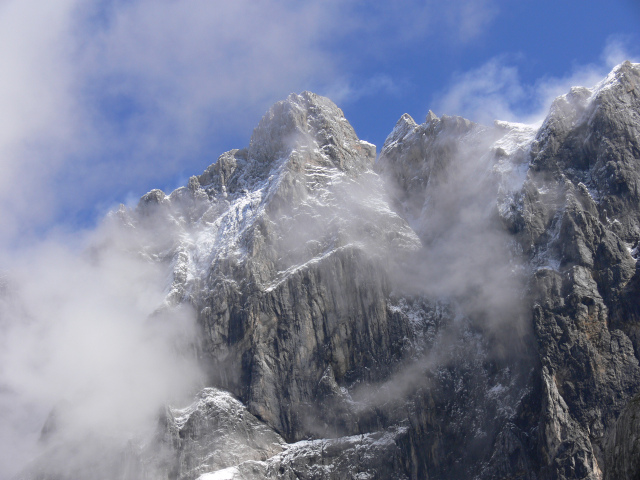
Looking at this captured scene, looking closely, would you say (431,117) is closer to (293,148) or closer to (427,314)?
(293,148)

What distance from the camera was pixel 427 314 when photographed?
138 metres

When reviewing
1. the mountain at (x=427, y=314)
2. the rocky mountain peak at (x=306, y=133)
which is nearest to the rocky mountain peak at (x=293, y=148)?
the rocky mountain peak at (x=306, y=133)

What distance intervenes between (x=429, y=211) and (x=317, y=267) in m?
31.3

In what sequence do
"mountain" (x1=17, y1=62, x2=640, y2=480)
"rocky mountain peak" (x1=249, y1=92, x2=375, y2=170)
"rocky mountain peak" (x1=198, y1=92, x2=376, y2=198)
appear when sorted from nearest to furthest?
"mountain" (x1=17, y1=62, x2=640, y2=480) < "rocky mountain peak" (x1=198, y1=92, x2=376, y2=198) < "rocky mountain peak" (x1=249, y1=92, x2=375, y2=170)

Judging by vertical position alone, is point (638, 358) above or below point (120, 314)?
below

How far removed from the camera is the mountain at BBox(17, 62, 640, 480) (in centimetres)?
11450

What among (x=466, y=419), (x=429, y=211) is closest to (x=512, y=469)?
(x=466, y=419)

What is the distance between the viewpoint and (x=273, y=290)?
143250 mm

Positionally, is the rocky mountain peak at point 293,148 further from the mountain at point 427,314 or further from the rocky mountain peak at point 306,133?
the mountain at point 427,314

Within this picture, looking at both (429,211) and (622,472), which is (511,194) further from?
(622,472)

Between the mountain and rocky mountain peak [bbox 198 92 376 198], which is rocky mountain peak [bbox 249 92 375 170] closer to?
rocky mountain peak [bbox 198 92 376 198]

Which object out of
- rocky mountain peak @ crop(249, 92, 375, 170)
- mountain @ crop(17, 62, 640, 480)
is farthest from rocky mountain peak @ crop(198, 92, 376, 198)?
mountain @ crop(17, 62, 640, 480)

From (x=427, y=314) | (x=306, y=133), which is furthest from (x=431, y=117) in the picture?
(x=427, y=314)

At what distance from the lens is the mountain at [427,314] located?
11450cm
